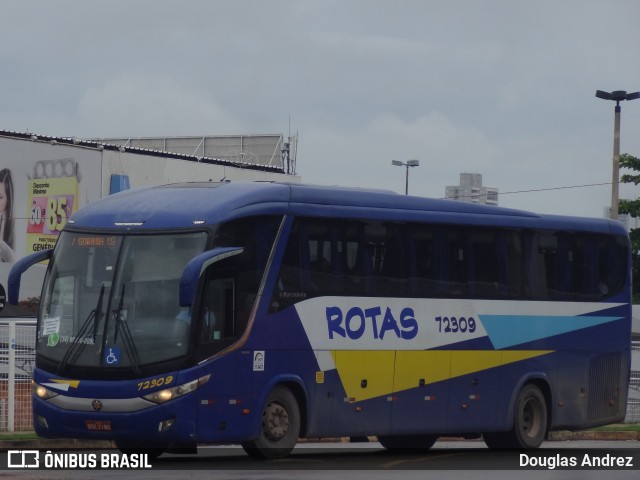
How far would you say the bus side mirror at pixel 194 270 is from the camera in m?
17.2

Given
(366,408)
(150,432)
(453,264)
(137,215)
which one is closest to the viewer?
(150,432)

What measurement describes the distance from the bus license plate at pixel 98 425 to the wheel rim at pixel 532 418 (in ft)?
27.3

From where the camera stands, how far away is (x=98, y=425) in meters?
18.0

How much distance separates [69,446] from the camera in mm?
23000

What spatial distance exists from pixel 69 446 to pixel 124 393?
18.0 ft

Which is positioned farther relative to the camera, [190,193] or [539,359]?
[539,359]

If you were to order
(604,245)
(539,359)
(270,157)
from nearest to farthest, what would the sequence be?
1. (539,359)
2. (604,245)
3. (270,157)

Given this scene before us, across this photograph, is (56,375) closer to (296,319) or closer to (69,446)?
(296,319)

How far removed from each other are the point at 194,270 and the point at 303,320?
263cm

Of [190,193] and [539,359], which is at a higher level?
[190,193]

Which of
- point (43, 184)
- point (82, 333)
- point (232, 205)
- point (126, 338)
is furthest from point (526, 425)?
point (43, 184)

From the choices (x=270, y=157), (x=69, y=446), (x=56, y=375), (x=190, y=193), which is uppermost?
(x=270, y=157)

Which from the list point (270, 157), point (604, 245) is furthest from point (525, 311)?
point (270, 157)

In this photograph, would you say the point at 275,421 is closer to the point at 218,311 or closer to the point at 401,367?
the point at 218,311
